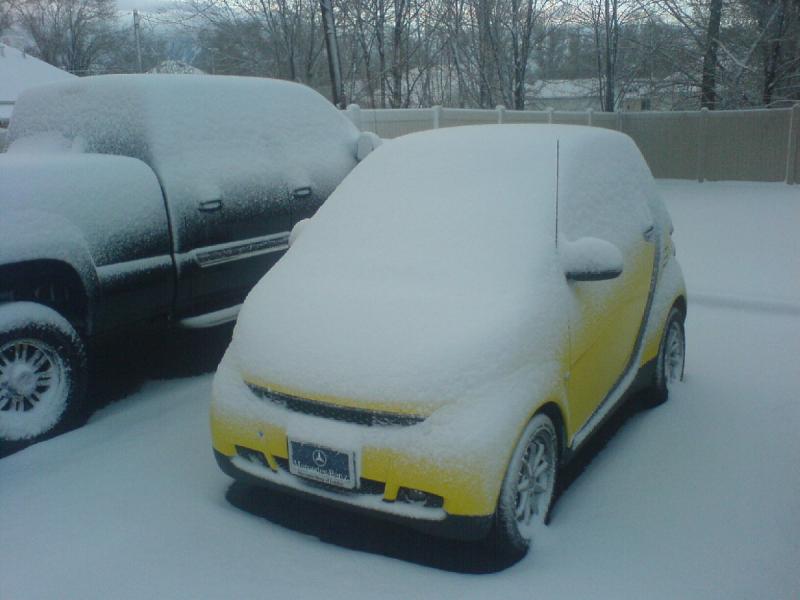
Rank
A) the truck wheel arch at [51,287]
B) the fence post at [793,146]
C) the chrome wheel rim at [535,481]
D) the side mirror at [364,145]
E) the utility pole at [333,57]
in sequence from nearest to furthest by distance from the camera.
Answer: the chrome wheel rim at [535,481] < the truck wheel arch at [51,287] < the side mirror at [364,145] < the utility pole at [333,57] < the fence post at [793,146]

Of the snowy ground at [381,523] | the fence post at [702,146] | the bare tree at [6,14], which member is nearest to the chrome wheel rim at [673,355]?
the snowy ground at [381,523]

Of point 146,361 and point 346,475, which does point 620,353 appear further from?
point 146,361

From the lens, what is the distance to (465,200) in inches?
145

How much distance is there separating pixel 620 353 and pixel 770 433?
1.08 meters

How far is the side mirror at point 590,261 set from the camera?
3.34m

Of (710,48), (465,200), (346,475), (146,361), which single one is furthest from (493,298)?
(710,48)

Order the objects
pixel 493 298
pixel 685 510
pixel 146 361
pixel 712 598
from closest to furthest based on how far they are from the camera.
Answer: pixel 712 598 → pixel 493 298 → pixel 685 510 → pixel 146 361

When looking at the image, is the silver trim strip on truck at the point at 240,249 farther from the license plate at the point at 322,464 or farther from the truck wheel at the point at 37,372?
the license plate at the point at 322,464

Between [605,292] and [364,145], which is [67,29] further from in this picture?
[605,292]

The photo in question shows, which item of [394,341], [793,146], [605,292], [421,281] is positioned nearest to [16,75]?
[793,146]

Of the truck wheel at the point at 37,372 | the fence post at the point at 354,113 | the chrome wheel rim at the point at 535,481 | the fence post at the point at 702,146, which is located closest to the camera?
the chrome wheel rim at the point at 535,481

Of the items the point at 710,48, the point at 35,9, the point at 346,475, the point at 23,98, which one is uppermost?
the point at 35,9

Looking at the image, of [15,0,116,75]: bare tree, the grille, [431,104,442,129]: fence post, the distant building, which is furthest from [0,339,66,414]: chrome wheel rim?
[15,0,116,75]: bare tree

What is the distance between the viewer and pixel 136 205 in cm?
464
